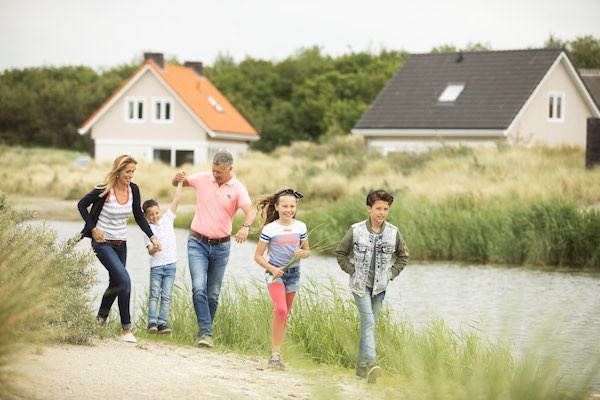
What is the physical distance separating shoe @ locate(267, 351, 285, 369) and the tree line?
169ft

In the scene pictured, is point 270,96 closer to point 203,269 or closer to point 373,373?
point 203,269

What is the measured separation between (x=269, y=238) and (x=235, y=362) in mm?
1138

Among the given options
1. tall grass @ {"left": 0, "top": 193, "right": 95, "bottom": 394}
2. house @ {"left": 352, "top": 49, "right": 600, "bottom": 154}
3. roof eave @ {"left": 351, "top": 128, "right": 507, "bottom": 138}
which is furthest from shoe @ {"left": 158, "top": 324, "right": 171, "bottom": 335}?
roof eave @ {"left": 351, "top": 128, "right": 507, "bottom": 138}

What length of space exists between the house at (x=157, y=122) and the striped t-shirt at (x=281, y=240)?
142ft

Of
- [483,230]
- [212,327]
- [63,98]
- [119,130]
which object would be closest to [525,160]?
[483,230]

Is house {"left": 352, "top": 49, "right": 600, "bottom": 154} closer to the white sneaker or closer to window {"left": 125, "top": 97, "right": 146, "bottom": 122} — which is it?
window {"left": 125, "top": 97, "right": 146, "bottom": 122}

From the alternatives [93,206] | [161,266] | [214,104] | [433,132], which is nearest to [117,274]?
[93,206]

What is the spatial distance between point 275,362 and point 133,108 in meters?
46.1

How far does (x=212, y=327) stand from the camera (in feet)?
37.2

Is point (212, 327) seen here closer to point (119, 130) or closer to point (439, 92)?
point (439, 92)

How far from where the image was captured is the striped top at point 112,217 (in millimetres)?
10141

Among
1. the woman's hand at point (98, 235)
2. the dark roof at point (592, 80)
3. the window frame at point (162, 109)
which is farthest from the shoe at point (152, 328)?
the dark roof at point (592, 80)

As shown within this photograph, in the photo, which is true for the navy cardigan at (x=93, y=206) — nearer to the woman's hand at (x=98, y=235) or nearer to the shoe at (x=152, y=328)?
the woman's hand at (x=98, y=235)

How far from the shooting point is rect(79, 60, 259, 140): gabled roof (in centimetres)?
5306
